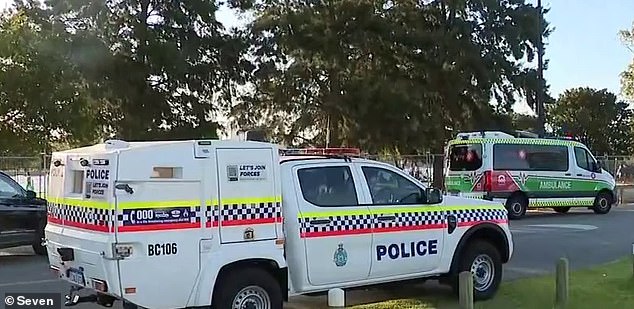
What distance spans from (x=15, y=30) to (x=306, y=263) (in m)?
24.9

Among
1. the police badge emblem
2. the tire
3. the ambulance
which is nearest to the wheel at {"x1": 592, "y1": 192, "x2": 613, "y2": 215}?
the ambulance

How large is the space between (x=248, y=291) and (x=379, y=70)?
24465mm

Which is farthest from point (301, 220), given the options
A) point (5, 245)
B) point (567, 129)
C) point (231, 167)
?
point (567, 129)

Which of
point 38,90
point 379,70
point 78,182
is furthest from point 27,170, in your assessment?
point 78,182

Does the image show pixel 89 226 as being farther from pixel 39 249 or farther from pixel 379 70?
pixel 379 70

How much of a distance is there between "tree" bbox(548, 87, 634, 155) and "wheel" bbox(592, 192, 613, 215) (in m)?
40.0

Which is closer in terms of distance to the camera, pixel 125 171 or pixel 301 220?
pixel 125 171

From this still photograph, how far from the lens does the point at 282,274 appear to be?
23.9 feet

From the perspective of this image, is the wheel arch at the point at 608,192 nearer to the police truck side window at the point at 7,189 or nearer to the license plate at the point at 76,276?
the police truck side window at the point at 7,189

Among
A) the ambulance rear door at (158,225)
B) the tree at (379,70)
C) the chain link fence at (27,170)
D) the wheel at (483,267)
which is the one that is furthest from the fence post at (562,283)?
the tree at (379,70)

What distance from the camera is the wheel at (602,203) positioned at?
22.5 metres

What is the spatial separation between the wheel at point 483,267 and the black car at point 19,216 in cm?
754

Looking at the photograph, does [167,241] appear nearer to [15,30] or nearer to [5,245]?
[5,245]

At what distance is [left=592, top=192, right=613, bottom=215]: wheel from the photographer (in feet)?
73.7
